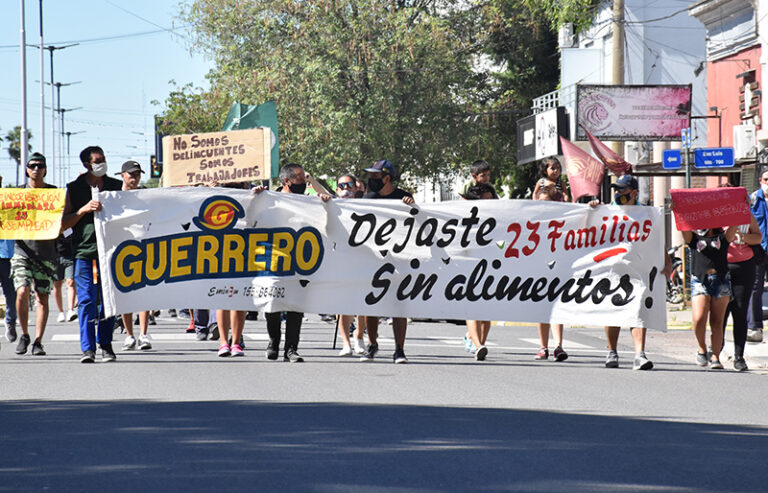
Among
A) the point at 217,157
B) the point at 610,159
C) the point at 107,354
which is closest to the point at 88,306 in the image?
the point at 107,354

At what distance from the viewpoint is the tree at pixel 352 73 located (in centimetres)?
4188

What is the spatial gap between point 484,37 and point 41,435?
37.8 meters

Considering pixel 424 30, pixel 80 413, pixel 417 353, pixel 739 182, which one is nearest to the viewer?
pixel 80 413

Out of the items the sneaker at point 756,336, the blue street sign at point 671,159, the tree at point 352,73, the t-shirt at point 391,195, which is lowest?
the sneaker at point 756,336

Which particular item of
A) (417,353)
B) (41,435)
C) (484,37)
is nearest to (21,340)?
(417,353)

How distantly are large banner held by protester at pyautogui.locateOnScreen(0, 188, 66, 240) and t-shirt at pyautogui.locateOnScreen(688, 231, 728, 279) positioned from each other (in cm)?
624

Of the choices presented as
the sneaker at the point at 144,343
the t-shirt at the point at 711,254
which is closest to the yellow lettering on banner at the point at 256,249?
the sneaker at the point at 144,343

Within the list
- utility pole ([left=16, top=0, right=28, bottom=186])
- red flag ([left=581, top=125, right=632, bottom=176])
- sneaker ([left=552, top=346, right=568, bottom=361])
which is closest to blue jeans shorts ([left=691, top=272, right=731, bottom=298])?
sneaker ([left=552, top=346, right=568, bottom=361])

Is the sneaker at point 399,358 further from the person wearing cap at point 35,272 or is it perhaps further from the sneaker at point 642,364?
the person wearing cap at point 35,272

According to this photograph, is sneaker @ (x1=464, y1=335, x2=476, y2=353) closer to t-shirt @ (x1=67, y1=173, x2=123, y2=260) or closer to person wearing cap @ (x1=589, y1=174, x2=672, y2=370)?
person wearing cap @ (x1=589, y1=174, x2=672, y2=370)

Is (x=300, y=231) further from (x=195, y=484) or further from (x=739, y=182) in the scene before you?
(x=739, y=182)

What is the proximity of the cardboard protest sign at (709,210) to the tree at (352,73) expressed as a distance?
28.8 metres

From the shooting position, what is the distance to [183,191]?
1345 centimetres

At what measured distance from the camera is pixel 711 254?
12.8 metres
